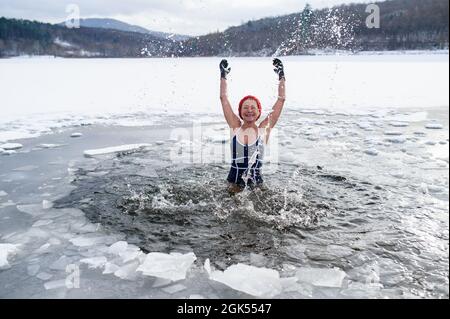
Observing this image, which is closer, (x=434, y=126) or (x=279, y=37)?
(x=434, y=126)

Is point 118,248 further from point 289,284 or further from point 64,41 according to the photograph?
point 64,41

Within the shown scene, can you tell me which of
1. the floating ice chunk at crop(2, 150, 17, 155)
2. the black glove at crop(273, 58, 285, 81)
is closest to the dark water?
the black glove at crop(273, 58, 285, 81)

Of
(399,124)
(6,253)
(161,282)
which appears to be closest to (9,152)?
(6,253)

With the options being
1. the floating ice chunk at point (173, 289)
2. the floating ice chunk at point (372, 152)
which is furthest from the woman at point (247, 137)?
the floating ice chunk at point (372, 152)

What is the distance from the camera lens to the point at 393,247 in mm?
2998

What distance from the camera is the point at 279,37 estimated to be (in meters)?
47.2

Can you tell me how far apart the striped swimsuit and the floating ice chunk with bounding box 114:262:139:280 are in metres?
2.02

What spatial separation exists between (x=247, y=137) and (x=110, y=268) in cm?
233

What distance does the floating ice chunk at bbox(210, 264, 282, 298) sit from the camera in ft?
7.89

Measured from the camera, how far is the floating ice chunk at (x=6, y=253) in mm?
2757

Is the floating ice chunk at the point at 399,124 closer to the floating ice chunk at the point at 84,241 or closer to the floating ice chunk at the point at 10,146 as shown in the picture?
the floating ice chunk at the point at 84,241

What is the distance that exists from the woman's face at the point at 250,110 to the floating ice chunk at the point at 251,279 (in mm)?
2126
